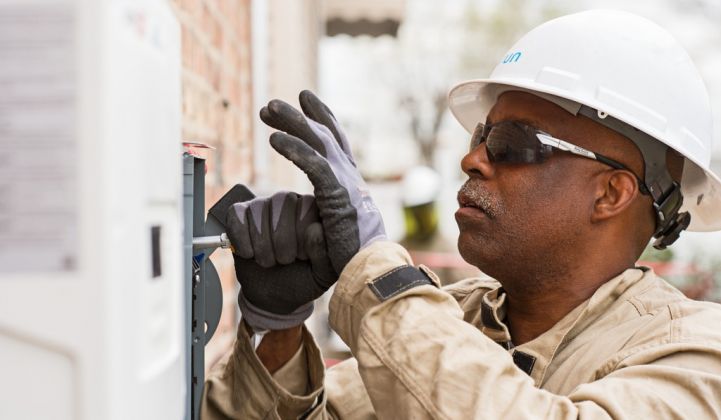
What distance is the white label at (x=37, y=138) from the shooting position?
0.58 m

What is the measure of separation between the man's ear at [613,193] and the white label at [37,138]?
4.54 ft

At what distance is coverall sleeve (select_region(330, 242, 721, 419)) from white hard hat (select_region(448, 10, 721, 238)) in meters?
0.61

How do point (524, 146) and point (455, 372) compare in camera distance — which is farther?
point (524, 146)

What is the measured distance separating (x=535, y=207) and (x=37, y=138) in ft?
→ 4.24

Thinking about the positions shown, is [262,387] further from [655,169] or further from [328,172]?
[655,169]

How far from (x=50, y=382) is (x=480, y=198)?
4.12 feet

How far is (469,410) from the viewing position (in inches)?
45.3

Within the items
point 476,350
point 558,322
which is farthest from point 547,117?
point 476,350

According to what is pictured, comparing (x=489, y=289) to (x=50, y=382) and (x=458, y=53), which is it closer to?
(x=50, y=382)

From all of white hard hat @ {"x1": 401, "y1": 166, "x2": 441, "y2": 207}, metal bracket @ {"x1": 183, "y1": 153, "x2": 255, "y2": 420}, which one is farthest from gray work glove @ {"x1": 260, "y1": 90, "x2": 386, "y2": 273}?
white hard hat @ {"x1": 401, "y1": 166, "x2": 441, "y2": 207}

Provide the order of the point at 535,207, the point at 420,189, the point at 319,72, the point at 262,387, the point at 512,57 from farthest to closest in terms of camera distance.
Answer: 1. the point at 319,72
2. the point at 420,189
3. the point at 512,57
4. the point at 535,207
5. the point at 262,387

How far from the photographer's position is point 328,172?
121 cm

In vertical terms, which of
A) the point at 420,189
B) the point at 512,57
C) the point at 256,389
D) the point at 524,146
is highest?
the point at 512,57

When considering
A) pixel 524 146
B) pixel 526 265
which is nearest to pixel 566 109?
pixel 524 146
